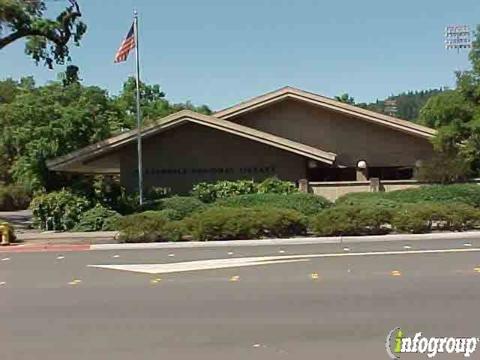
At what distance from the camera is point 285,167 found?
29.8 metres

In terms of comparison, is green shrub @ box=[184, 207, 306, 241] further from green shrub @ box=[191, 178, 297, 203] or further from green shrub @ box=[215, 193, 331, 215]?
green shrub @ box=[191, 178, 297, 203]

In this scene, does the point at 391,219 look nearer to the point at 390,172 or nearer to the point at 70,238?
the point at 70,238

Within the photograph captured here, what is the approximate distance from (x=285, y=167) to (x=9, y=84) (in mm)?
44314

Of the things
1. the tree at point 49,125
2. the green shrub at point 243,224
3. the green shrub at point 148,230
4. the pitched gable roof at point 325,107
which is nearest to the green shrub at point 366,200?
the green shrub at point 243,224

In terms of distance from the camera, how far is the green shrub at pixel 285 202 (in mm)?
25172

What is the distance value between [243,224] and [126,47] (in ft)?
33.4

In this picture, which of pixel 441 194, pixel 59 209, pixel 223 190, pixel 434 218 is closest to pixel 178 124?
pixel 223 190

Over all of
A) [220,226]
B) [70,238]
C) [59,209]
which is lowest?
[70,238]

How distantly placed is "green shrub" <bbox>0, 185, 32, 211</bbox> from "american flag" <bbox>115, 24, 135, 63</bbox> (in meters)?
36.4

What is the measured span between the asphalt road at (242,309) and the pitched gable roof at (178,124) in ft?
43.0

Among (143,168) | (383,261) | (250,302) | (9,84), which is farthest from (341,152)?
(9,84)

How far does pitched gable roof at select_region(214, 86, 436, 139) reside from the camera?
3041 cm

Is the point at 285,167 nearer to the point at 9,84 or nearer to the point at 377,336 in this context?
the point at 377,336

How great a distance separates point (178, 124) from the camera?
29656 mm
